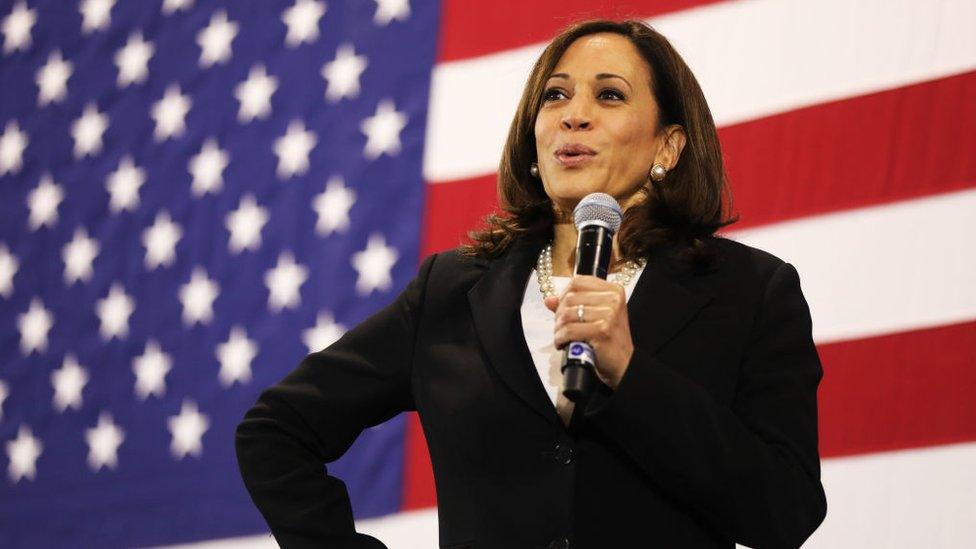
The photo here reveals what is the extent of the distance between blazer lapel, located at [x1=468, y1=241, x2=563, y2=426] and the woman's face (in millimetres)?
96

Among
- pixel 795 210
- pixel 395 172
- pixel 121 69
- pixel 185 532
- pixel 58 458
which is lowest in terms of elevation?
pixel 185 532

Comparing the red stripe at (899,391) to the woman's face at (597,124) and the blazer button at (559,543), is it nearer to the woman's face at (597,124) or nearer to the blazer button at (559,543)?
the woman's face at (597,124)

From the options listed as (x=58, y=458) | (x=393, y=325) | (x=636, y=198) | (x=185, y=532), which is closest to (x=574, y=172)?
(x=636, y=198)

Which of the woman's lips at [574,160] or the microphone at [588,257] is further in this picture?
the woman's lips at [574,160]

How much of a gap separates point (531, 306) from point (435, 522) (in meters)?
1.05

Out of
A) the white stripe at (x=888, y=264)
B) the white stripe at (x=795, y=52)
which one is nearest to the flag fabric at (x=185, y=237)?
the white stripe at (x=795, y=52)

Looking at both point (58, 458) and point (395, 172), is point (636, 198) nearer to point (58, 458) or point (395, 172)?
point (395, 172)

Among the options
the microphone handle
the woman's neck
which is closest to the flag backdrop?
the woman's neck

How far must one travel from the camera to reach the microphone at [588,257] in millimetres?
1127

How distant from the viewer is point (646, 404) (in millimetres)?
1254

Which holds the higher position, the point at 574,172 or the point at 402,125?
the point at 402,125

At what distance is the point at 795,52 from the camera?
230cm

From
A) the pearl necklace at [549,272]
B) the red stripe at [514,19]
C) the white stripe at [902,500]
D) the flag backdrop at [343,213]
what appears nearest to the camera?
the pearl necklace at [549,272]

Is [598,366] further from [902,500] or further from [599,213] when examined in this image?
→ [902,500]
